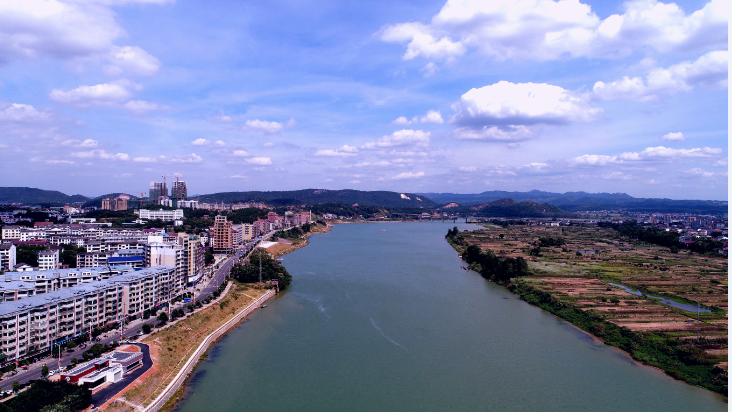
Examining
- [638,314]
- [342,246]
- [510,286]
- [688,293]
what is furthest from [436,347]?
[342,246]

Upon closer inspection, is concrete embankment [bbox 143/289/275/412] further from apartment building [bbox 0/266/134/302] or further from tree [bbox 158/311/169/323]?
apartment building [bbox 0/266/134/302]

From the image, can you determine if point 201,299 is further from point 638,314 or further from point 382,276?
point 638,314

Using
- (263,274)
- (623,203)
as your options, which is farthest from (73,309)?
(623,203)

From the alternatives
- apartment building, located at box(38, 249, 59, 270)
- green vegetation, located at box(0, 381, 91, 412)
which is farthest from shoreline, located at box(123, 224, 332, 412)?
apartment building, located at box(38, 249, 59, 270)

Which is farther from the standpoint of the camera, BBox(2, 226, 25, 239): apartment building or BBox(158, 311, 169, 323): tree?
BBox(2, 226, 25, 239): apartment building

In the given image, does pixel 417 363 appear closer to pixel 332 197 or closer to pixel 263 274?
pixel 263 274
